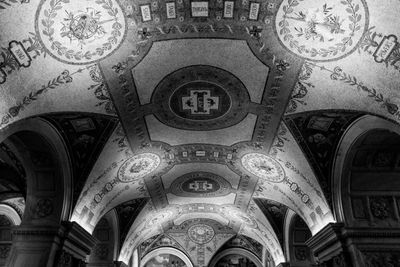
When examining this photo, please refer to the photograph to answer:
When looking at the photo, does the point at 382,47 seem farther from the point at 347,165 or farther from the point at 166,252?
the point at 166,252

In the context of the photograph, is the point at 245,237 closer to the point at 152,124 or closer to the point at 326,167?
the point at 326,167

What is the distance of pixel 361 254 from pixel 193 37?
632 centimetres

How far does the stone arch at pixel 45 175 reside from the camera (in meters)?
A: 7.90

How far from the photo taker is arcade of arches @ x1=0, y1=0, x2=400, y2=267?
5.54 metres

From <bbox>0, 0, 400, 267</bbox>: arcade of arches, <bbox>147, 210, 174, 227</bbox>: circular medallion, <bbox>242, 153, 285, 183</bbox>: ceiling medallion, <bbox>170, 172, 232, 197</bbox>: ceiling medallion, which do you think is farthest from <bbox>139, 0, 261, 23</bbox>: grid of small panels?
<bbox>147, 210, 174, 227</bbox>: circular medallion

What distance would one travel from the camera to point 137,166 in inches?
411

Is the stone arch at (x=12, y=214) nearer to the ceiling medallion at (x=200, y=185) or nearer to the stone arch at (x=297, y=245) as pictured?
the ceiling medallion at (x=200, y=185)

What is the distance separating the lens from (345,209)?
28.9 ft

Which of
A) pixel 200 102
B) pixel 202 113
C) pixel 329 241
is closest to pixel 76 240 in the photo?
pixel 202 113

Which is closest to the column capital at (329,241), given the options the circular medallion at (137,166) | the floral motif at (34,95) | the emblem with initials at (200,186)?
the emblem with initials at (200,186)

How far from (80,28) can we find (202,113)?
362cm

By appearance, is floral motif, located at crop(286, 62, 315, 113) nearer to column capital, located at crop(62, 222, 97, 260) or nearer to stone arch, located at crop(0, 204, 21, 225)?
column capital, located at crop(62, 222, 97, 260)

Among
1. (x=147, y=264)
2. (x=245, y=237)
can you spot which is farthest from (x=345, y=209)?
(x=147, y=264)

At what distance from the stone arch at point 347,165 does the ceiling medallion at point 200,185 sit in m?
4.27
